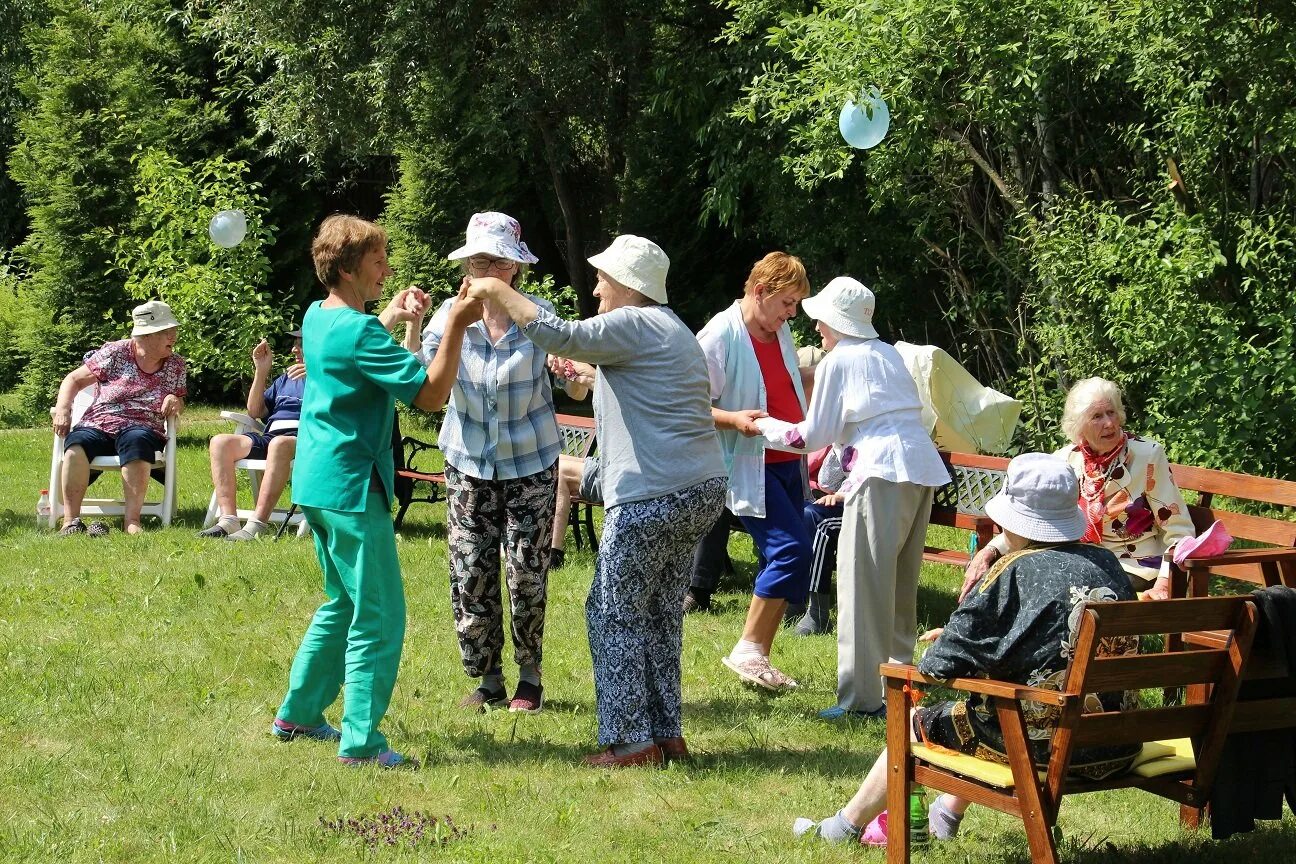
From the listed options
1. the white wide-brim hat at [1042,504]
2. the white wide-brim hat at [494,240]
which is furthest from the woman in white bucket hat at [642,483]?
the white wide-brim hat at [1042,504]

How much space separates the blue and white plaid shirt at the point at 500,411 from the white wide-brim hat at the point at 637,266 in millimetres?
535

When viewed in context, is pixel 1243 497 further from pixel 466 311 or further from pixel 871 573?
pixel 466 311

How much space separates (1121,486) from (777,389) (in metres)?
1.57

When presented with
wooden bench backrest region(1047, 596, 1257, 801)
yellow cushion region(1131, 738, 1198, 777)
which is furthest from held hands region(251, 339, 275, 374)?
wooden bench backrest region(1047, 596, 1257, 801)

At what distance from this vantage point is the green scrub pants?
4.66 metres

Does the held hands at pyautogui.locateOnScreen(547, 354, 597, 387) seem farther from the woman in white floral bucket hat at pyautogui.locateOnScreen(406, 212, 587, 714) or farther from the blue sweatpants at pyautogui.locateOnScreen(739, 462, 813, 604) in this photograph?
Result: the blue sweatpants at pyautogui.locateOnScreen(739, 462, 813, 604)

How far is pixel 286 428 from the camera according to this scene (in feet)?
31.3

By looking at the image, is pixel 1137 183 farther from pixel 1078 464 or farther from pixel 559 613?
pixel 559 613

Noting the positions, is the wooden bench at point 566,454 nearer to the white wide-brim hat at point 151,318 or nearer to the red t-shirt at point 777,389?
the white wide-brim hat at point 151,318

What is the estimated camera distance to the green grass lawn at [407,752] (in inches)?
165

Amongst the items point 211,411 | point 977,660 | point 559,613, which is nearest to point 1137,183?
point 559,613

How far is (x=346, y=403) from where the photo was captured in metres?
4.67

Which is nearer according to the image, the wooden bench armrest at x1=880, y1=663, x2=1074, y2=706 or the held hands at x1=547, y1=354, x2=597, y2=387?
the wooden bench armrest at x1=880, y1=663, x2=1074, y2=706

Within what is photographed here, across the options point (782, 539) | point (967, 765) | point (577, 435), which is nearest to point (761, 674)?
point (782, 539)
